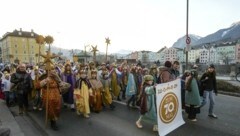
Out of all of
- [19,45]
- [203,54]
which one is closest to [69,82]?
[19,45]

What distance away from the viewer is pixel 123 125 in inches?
282

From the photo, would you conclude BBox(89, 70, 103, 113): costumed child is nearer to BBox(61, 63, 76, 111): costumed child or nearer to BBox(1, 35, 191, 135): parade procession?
BBox(1, 35, 191, 135): parade procession

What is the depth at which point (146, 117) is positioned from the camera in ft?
22.1

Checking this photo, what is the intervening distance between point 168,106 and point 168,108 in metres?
0.05

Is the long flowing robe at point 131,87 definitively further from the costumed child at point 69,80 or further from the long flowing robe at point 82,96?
the costumed child at point 69,80

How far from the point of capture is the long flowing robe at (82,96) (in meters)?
8.22

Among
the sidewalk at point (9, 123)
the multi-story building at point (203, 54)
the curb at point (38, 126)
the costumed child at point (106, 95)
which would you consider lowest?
the curb at point (38, 126)

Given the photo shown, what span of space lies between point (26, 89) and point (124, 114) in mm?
3612

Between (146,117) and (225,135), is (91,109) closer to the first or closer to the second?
(146,117)

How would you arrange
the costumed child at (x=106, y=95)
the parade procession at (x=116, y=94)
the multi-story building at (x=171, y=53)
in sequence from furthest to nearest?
the multi-story building at (x=171, y=53) < the costumed child at (x=106, y=95) < the parade procession at (x=116, y=94)

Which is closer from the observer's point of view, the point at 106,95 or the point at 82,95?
the point at 82,95

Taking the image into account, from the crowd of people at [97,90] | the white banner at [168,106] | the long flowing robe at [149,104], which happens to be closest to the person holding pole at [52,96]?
the crowd of people at [97,90]

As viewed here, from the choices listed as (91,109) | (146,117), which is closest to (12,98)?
(91,109)

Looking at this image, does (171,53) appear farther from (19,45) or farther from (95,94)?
(95,94)
